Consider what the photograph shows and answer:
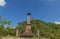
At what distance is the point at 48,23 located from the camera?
235ft

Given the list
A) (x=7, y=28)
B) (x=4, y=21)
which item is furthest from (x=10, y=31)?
(x=4, y=21)

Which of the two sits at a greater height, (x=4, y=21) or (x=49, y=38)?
(x=4, y=21)

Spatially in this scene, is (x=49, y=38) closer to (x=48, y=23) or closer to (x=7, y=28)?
(x=7, y=28)

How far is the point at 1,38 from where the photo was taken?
26.6m

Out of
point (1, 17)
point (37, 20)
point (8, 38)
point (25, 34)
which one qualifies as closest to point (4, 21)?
point (1, 17)

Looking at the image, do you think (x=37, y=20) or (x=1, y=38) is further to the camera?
(x=37, y=20)

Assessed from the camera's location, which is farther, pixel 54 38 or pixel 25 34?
pixel 25 34

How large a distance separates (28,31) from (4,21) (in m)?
6.15

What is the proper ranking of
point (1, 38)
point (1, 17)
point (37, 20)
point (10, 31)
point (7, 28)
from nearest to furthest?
point (1, 38), point (1, 17), point (7, 28), point (10, 31), point (37, 20)

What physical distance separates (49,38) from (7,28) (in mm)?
20657

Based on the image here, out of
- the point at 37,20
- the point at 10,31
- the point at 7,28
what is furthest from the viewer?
the point at 37,20

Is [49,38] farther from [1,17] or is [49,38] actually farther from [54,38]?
[1,17]

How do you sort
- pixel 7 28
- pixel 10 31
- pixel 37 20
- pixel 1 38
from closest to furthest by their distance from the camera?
pixel 1 38, pixel 7 28, pixel 10 31, pixel 37 20

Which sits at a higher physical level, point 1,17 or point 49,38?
point 1,17
